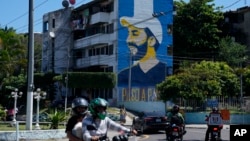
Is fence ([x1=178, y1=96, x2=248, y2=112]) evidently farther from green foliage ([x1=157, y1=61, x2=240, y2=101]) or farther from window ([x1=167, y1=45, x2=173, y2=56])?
window ([x1=167, y1=45, x2=173, y2=56])

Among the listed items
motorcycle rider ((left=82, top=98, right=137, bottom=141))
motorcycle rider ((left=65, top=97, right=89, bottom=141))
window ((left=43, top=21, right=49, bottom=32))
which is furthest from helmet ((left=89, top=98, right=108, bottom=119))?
window ((left=43, top=21, right=49, bottom=32))

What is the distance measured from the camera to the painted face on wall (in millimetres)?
63406

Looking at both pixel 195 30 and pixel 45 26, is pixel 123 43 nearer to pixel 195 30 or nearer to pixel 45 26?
pixel 195 30

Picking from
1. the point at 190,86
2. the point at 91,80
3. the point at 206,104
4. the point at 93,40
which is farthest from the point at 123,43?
the point at 206,104

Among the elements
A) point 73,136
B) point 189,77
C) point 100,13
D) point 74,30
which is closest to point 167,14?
point 100,13

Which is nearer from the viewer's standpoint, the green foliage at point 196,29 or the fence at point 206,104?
the fence at point 206,104

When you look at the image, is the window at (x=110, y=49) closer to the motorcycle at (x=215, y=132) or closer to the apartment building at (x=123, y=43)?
the apartment building at (x=123, y=43)

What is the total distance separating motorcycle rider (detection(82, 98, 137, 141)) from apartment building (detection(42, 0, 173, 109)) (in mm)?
52191

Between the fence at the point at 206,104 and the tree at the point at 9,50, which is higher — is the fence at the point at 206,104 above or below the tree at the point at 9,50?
below

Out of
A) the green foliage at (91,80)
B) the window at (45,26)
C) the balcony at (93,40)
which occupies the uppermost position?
the window at (45,26)

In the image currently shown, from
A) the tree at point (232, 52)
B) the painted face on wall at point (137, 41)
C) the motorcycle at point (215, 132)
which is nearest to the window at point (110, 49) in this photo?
the painted face on wall at point (137, 41)

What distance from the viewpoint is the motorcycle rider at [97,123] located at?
7.57 metres

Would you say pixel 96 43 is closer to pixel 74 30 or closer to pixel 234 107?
pixel 74 30

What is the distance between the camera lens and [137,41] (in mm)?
64125
